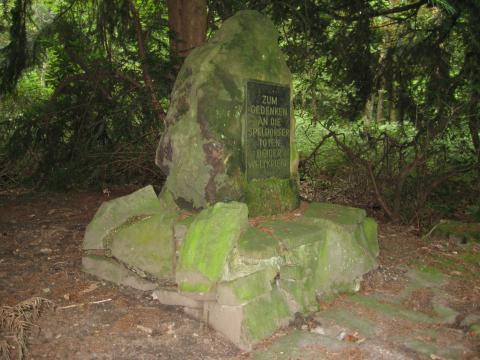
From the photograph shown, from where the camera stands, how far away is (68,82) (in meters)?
7.48

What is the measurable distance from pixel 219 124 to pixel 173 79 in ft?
8.75

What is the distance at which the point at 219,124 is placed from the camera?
425 cm

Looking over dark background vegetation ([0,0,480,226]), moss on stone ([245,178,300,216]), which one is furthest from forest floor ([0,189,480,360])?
dark background vegetation ([0,0,480,226])

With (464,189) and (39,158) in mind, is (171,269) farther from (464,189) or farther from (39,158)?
(464,189)

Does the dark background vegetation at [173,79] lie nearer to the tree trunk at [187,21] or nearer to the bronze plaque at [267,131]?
the tree trunk at [187,21]

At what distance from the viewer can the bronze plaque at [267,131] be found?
4441mm

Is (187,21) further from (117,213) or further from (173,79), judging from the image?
(117,213)

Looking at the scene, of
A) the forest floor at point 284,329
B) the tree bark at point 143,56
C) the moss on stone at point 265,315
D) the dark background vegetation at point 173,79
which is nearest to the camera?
the forest floor at point 284,329

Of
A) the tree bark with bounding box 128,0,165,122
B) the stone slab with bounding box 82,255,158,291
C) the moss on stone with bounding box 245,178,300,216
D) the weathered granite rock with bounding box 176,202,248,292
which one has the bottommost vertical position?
the stone slab with bounding box 82,255,158,291

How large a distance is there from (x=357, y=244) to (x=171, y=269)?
185 cm

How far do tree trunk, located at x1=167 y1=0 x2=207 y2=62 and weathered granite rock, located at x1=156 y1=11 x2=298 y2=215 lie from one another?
2.28m

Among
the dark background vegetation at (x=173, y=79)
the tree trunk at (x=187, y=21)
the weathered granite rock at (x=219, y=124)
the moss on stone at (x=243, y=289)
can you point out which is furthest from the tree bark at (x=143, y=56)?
the moss on stone at (x=243, y=289)

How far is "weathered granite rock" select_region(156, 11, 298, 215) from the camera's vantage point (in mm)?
4262

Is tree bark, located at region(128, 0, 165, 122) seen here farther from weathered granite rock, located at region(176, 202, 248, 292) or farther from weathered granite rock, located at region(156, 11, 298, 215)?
weathered granite rock, located at region(176, 202, 248, 292)
